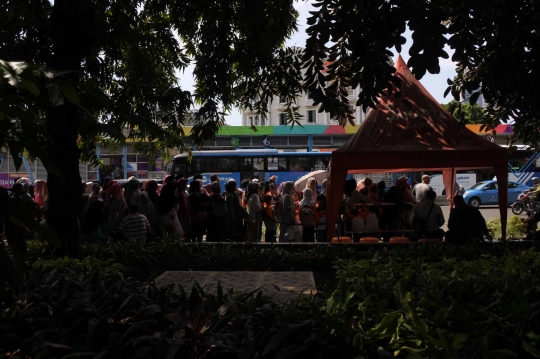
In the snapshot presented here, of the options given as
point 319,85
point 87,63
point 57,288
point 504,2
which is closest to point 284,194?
point 87,63

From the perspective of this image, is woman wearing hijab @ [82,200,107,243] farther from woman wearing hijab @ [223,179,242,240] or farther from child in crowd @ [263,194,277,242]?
child in crowd @ [263,194,277,242]

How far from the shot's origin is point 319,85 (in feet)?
21.8

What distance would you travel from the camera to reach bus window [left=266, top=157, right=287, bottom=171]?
35.2 meters

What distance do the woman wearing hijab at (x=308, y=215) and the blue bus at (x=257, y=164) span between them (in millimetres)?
22059

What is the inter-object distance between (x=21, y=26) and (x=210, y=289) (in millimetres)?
4460

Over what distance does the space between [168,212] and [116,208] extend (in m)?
0.90

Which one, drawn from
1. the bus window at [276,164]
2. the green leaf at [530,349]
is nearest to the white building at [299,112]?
the bus window at [276,164]

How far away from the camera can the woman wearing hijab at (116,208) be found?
35.9ft

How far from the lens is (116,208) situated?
434 inches

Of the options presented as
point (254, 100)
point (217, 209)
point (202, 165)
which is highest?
point (254, 100)

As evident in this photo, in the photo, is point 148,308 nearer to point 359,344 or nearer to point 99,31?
point 359,344

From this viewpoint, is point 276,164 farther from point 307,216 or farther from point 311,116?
point 311,116

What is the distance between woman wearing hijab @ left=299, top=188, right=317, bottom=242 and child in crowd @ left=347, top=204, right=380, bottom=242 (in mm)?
740

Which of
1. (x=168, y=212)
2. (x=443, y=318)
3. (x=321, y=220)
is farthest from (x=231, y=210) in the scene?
(x=443, y=318)
